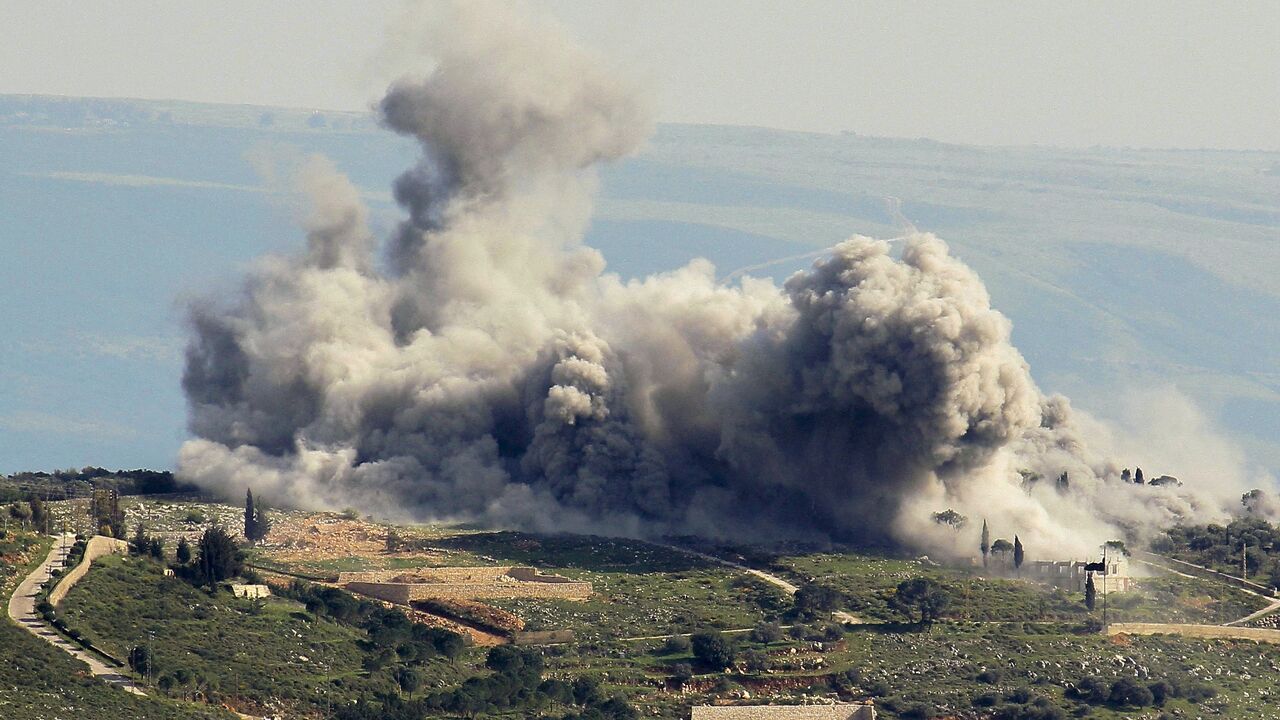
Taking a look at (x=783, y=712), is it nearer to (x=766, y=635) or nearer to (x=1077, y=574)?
(x=766, y=635)

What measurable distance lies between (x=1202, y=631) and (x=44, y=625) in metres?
42.1

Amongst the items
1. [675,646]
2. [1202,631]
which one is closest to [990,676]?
[675,646]

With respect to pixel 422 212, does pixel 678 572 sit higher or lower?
lower

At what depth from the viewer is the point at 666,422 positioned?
113875mm

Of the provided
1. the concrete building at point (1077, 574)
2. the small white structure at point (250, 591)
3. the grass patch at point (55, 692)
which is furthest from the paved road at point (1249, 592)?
the grass patch at point (55, 692)

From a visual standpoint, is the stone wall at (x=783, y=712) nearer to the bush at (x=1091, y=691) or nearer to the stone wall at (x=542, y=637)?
the bush at (x=1091, y=691)

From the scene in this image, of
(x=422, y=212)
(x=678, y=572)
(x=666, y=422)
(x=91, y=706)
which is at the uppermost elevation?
(x=422, y=212)

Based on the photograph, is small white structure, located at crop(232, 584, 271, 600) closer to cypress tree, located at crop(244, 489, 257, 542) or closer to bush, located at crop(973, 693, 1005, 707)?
cypress tree, located at crop(244, 489, 257, 542)

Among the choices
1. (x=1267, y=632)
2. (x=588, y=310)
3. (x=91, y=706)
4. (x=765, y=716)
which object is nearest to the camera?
(x=91, y=706)

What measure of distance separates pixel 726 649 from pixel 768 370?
27.0m

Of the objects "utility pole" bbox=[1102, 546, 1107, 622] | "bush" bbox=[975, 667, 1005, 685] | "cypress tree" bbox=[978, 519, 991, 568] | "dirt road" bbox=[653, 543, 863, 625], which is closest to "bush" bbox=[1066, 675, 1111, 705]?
"bush" bbox=[975, 667, 1005, 685]

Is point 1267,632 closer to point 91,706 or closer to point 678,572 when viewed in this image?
point 678,572

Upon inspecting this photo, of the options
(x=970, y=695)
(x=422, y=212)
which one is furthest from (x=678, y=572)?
(x=422, y=212)

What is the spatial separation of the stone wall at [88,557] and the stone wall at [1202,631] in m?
35.5
